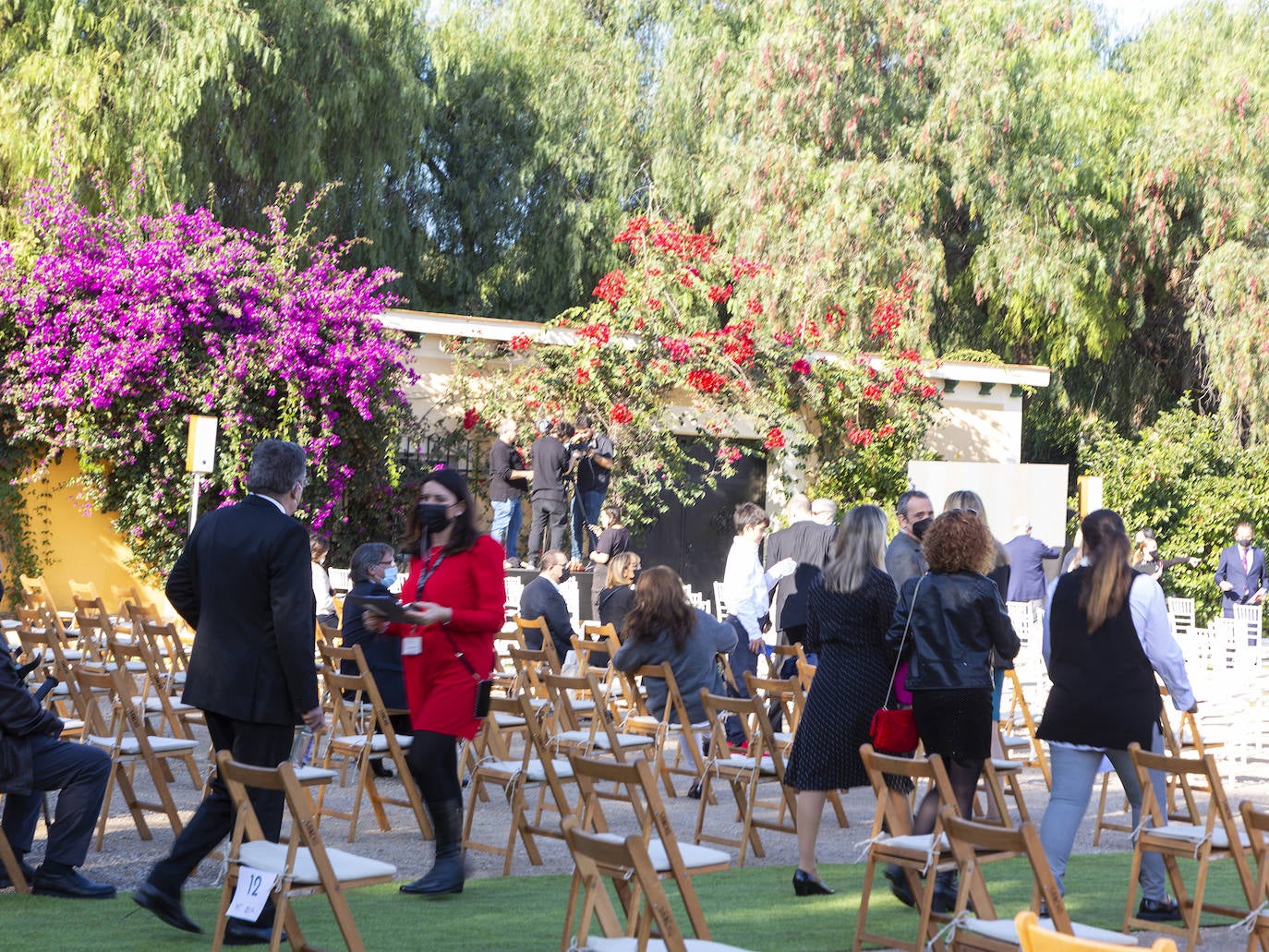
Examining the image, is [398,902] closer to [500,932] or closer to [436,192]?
[500,932]

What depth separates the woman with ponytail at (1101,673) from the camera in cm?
603

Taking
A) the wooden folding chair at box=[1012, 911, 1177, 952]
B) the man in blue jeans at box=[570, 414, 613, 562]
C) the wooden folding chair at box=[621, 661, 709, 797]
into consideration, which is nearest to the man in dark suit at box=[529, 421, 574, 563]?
the man in blue jeans at box=[570, 414, 613, 562]

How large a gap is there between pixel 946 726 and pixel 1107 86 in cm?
2027

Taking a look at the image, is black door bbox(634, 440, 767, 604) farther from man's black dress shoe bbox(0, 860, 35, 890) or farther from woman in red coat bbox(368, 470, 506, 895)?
man's black dress shoe bbox(0, 860, 35, 890)

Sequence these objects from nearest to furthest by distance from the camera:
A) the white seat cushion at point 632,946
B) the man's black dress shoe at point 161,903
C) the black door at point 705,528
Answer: the white seat cushion at point 632,946, the man's black dress shoe at point 161,903, the black door at point 705,528

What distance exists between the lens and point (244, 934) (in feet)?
17.4

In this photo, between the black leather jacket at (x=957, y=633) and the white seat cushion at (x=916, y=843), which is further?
the black leather jacket at (x=957, y=633)

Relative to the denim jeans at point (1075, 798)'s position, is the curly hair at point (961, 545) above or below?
above

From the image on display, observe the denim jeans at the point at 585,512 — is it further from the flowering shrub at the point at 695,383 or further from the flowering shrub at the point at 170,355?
the flowering shrub at the point at 170,355

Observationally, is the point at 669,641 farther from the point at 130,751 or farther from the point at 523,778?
the point at 130,751

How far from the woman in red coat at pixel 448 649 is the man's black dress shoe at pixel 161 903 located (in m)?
1.02

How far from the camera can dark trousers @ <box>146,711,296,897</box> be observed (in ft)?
17.9

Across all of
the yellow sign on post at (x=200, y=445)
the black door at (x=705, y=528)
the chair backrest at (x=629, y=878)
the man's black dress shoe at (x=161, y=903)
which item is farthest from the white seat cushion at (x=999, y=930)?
the black door at (x=705, y=528)

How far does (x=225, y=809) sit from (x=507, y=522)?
1180cm
